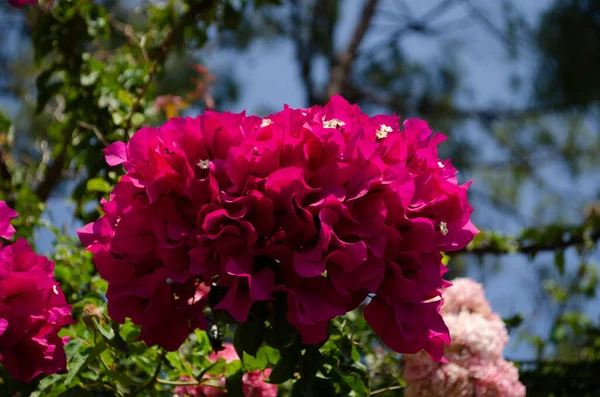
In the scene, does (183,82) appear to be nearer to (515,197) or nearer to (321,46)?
(321,46)

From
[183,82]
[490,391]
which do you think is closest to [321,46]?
[183,82]

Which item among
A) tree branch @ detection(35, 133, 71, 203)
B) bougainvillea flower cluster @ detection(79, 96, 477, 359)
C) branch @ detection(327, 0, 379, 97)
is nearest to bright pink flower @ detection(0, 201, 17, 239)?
bougainvillea flower cluster @ detection(79, 96, 477, 359)

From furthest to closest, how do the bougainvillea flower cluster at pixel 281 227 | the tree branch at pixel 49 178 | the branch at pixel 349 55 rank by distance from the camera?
the branch at pixel 349 55, the tree branch at pixel 49 178, the bougainvillea flower cluster at pixel 281 227

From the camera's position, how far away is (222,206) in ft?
2.63

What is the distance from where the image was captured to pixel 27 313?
0.86 metres

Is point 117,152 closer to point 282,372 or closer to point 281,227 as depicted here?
point 281,227

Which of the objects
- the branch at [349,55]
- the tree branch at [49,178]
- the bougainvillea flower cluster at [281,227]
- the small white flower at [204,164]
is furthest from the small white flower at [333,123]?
the branch at [349,55]

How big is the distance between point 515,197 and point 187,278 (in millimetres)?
5169

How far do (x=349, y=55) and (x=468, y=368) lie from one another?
3929 mm

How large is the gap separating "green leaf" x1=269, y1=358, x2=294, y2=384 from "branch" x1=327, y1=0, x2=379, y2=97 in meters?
3.76

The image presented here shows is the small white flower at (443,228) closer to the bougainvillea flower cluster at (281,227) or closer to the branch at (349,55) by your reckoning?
the bougainvillea flower cluster at (281,227)

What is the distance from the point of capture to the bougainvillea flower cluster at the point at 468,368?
3.69 ft

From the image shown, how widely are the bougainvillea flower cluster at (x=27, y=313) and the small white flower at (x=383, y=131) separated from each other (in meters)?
0.41

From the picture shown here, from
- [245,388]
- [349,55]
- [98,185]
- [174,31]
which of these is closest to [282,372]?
[245,388]
